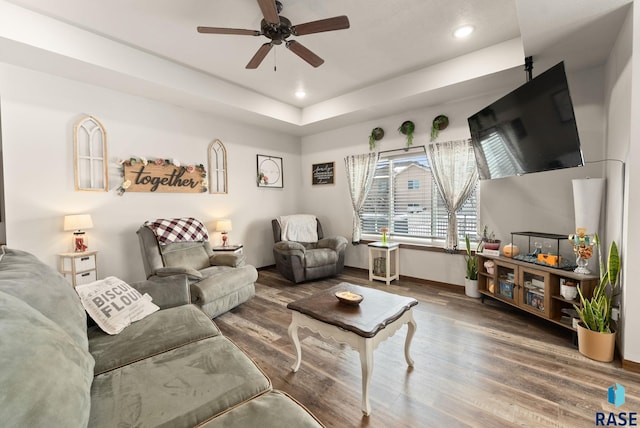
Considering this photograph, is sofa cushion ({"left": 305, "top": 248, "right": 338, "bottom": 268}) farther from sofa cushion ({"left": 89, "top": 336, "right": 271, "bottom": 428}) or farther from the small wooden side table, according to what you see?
sofa cushion ({"left": 89, "top": 336, "right": 271, "bottom": 428})

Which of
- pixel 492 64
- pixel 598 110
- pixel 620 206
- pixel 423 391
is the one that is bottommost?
pixel 423 391

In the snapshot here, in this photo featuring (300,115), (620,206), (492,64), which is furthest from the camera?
(300,115)

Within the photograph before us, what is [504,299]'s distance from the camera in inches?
119

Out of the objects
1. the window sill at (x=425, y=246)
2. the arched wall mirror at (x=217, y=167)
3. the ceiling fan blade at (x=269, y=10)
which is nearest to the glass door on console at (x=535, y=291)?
the window sill at (x=425, y=246)

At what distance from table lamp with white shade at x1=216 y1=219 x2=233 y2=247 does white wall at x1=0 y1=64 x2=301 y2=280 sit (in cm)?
24

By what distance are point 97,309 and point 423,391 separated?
2.14 m

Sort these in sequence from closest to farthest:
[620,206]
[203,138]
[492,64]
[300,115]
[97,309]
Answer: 1. [97,309]
2. [620,206]
3. [492,64]
4. [203,138]
5. [300,115]

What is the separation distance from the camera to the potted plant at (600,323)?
2.08 m

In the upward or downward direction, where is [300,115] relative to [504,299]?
upward

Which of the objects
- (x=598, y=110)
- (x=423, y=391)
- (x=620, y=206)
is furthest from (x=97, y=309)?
(x=598, y=110)

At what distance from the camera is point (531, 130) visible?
2459 millimetres

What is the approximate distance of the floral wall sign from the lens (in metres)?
3.51

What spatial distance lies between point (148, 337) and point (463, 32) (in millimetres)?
3622

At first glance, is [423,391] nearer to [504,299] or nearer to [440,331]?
[440,331]
